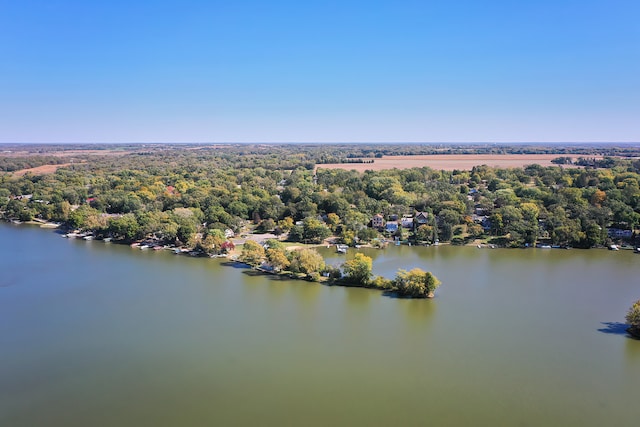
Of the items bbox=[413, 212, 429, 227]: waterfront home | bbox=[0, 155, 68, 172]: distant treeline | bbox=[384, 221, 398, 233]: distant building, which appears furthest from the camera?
bbox=[0, 155, 68, 172]: distant treeline

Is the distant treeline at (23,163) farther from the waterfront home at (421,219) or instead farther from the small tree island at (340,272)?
the waterfront home at (421,219)

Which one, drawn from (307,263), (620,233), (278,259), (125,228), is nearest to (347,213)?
(278,259)

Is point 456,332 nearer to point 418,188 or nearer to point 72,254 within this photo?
point 72,254

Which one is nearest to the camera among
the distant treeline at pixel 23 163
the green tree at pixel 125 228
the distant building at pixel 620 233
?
the distant building at pixel 620 233

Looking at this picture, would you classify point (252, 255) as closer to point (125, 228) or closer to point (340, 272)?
point (340, 272)

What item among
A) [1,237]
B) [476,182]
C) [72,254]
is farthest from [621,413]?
[476,182]

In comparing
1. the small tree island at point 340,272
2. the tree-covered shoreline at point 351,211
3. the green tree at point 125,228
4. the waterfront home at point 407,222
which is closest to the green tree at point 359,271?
the small tree island at point 340,272

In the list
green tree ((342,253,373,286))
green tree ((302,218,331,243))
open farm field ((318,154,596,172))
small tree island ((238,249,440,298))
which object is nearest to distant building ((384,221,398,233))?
green tree ((302,218,331,243))

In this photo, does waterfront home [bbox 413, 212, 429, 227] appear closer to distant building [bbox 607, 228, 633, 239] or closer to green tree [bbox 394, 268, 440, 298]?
distant building [bbox 607, 228, 633, 239]
